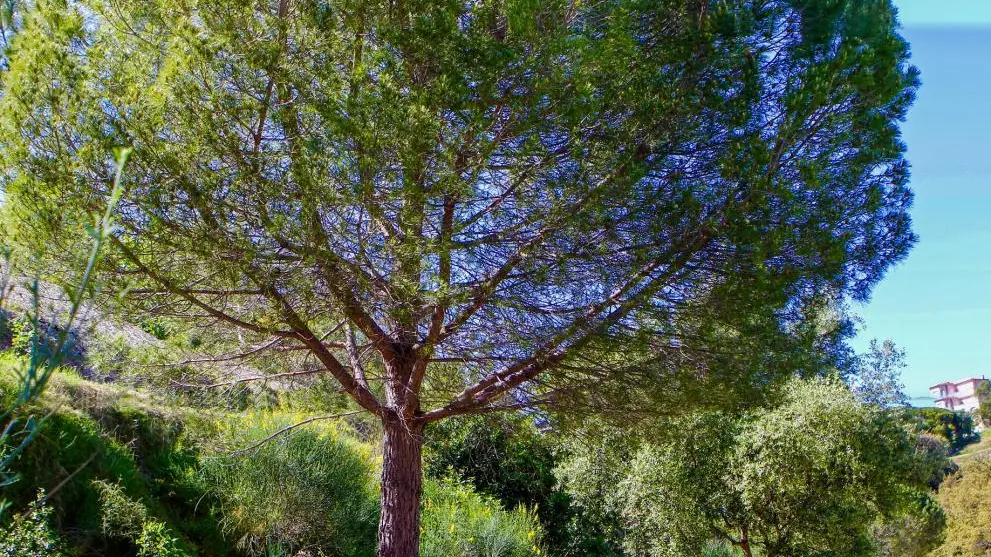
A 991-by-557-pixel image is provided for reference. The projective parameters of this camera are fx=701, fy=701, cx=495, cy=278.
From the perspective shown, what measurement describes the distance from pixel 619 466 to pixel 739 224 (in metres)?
6.07

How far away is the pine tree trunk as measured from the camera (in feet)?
17.7

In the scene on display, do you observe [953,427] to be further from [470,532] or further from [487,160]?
[487,160]

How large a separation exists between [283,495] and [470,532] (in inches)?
78.6

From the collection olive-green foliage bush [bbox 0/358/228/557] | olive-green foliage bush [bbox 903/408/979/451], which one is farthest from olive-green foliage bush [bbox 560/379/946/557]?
olive-green foliage bush [bbox 903/408/979/451]

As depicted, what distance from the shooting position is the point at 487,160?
13.3 feet

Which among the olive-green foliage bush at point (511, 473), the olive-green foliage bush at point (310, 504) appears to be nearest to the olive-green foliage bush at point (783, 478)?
the olive-green foliage bush at point (511, 473)

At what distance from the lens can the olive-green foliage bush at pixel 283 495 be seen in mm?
6578

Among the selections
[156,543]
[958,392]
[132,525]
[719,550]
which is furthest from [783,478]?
[958,392]

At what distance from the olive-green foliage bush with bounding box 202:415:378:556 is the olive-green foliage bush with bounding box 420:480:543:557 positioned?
0.73 m

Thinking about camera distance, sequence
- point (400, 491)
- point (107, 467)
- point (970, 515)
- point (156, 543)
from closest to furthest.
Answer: point (156, 543) → point (400, 491) → point (107, 467) → point (970, 515)

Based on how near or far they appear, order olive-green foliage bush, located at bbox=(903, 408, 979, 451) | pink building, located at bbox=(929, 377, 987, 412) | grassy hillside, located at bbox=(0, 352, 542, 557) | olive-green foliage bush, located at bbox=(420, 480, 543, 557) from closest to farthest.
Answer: grassy hillside, located at bbox=(0, 352, 542, 557) < olive-green foliage bush, located at bbox=(420, 480, 543, 557) < olive-green foliage bush, located at bbox=(903, 408, 979, 451) < pink building, located at bbox=(929, 377, 987, 412)

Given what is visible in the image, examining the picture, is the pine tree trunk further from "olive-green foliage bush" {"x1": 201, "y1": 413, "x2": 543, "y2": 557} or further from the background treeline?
"olive-green foliage bush" {"x1": 201, "y1": 413, "x2": 543, "y2": 557}

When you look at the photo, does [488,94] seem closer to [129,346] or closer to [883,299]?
[883,299]

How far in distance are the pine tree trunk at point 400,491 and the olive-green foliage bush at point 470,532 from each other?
177 centimetres
